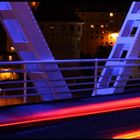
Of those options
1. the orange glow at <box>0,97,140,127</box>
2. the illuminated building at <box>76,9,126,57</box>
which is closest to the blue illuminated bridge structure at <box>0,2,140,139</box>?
the orange glow at <box>0,97,140,127</box>

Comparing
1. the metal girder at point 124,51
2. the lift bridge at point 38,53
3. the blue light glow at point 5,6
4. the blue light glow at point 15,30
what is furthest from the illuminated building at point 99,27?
the blue light glow at point 5,6

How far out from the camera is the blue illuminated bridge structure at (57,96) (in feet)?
26.3

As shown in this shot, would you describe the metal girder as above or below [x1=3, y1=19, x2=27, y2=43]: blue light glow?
above

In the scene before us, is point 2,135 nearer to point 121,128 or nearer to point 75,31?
point 121,128

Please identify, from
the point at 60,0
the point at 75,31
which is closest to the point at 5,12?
the point at 60,0

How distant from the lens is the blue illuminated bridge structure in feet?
26.3

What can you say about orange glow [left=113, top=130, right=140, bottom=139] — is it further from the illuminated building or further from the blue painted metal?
the illuminated building

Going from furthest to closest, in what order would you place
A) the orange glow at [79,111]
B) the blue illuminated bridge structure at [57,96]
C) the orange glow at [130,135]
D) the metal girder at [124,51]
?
the metal girder at [124,51] → the orange glow at [79,111] → the blue illuminated bridge structure at [57,96] → the orange glow at [130,135]

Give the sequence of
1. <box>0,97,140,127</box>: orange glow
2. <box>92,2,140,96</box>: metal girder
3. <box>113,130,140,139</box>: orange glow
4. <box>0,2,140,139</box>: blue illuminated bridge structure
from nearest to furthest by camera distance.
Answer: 1. <box>113,130,140,139</box>: orange glow
2. <box>0,2,140,139</box>: blue illuminated bridge structure
3. <box>0,97,140,127</box>: orange glow
4. <box>92,2,140,96</box>: metal girder

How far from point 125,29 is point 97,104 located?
2.86 m

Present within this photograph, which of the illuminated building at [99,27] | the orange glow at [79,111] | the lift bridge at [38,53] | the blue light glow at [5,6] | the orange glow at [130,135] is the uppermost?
the illuminated building at [99,27]

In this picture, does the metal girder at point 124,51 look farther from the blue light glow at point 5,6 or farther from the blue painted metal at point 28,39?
the blue light glow at point 5,6

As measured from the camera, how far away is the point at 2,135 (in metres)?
7.42

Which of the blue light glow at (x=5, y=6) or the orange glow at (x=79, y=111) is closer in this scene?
the orange glow at (x=79, y=111)
